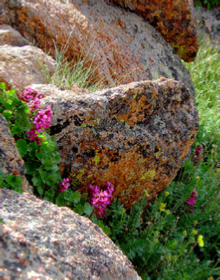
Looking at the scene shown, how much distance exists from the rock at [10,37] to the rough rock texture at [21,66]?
0.21 meters

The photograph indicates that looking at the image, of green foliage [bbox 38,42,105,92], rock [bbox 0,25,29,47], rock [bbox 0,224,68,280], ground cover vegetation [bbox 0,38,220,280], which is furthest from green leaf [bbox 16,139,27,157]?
rock [bbox 0,25,29,47]

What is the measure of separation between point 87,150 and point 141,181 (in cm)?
76

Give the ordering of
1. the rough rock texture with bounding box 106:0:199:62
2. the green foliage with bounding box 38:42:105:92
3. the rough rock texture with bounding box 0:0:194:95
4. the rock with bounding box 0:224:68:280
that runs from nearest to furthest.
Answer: the rock with bounding box 0:224:68:280 → the green foliage with bounding box 38:42:105:92 → the rough rock texture with bounding box 0:0:194:95 → the rough rock texture with bounding box 106:0:199:62

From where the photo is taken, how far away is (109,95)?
2.25 m

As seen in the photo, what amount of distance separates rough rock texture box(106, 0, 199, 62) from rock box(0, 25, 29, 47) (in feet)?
6.13

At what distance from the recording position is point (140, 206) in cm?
264

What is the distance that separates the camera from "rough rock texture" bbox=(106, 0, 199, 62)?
425cm

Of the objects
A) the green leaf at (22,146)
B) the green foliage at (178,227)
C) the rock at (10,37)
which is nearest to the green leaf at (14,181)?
the green leaf at (22,146)

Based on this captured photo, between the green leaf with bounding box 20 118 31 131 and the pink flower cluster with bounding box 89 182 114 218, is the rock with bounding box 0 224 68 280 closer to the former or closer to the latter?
the green leaf with bounding box 20 118 31 131

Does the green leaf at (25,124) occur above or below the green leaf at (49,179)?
above

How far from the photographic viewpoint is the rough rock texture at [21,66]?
2.33m

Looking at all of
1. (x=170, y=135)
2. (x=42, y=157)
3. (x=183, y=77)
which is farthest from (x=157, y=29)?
(x=42, y=157)

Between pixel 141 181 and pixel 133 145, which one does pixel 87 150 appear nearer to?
pixel 133 145

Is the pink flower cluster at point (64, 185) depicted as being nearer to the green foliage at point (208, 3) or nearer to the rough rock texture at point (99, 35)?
the rough rock texture at point (99, 35)
